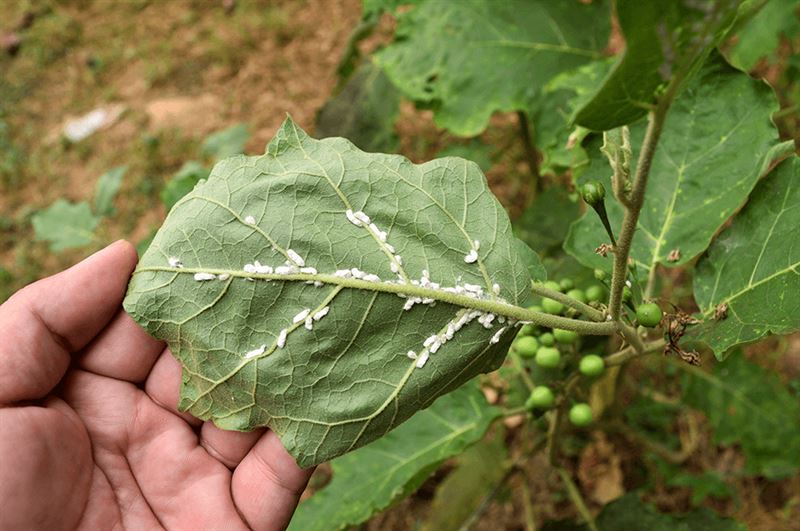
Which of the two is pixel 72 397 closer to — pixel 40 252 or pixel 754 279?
pixel 754 279

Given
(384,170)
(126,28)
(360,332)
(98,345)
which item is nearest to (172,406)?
(98,345)

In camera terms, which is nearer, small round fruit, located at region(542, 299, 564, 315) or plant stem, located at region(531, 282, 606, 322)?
plant stem, located at region(531, 282, 606, 322)

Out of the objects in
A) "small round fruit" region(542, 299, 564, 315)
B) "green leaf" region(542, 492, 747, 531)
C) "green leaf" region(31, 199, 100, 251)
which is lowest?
"green leaf" region(542, 492, 747, 531)

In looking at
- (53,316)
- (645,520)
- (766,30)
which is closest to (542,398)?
(645,520)

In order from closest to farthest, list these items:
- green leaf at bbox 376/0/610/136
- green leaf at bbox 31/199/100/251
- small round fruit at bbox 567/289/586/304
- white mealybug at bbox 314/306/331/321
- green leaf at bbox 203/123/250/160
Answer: white mealybug at bbox 314/306/331/321 → small round fruit at bbox 567/289/586/304 → green leaf at bbox 376/0/610/136 → green leaf at bbox 31/199/100/251 → green leaf at bbox 203/123/250/160

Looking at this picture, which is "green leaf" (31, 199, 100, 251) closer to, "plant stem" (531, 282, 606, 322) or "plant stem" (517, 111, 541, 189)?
"plant stem" (517, 111, 541, 189)

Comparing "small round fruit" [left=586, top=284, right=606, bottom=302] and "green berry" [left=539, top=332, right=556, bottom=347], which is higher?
"small round fruit" [left=586, top=284, right=606, bottom=302]

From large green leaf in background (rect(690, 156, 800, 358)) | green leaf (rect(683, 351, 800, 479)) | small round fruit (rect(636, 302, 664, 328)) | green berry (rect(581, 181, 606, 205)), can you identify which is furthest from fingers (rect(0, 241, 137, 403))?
green leaf (rect(683, 351, 800, 479))
